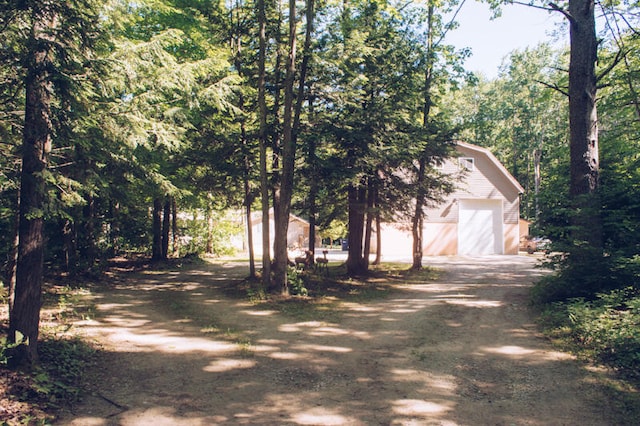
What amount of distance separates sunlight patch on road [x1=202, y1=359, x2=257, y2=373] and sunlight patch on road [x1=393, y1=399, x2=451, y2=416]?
2.40m

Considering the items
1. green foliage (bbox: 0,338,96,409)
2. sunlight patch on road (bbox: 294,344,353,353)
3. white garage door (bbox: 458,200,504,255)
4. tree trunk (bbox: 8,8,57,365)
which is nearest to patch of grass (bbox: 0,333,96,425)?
green foliage (bbox: 0,338,96,409)

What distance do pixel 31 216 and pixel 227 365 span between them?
3.31 meters

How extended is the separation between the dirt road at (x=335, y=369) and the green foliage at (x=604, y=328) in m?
0.46

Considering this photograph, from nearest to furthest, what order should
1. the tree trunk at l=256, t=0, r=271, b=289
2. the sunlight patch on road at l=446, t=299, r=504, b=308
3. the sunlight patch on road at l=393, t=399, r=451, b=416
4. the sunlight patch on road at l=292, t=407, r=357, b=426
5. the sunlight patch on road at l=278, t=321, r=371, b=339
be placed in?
the sunlight patch on road at l=292, t=407, r=357, b=426 < the sunlight patch on road at l=393, t=399, r=451, b=416 < the sunlight patch on road at l=278, t=321, r=371, b=339 < the sunlight patch on road at l=446, t=299, r=504, b=308 < the tree trunk at l=256, t=0, r=271, b=289

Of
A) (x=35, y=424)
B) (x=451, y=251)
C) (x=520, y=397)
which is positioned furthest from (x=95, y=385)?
(x=451, y=251)

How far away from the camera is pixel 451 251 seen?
29656mm

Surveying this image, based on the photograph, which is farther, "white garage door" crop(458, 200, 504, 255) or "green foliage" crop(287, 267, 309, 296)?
"white garage door" crop(458, 200, 504, 255)

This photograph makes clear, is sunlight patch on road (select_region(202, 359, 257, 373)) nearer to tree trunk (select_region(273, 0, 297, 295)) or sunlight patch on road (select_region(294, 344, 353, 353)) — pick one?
sunlight patch on road (select_region(294, 344, 353, 353))

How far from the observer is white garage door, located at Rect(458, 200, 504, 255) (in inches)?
1176

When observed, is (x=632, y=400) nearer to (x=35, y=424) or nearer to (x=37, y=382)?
(x=35, y=424)

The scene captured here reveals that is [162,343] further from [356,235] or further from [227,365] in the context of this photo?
[356,235]

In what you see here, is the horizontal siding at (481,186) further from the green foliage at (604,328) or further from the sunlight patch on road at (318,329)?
the sunlight patch on road at (318,329)

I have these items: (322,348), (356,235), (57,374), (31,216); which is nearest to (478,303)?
(322,348)

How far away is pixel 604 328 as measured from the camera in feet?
22.6
